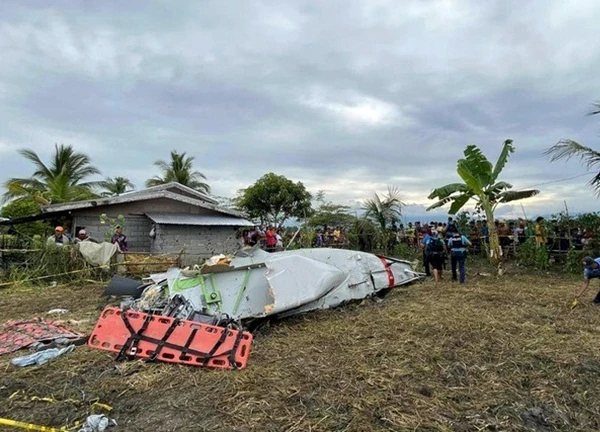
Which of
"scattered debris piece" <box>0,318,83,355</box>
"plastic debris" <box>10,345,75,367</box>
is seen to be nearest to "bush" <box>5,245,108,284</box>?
"scattered debris piece" <box>0,318,83,355</box>

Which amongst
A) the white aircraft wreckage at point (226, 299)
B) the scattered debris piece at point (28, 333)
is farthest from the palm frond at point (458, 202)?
the scattered debris piece at point (28, 333)

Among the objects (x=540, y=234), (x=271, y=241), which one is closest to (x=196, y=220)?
(x=271, y=241)

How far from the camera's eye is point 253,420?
3.40 meters

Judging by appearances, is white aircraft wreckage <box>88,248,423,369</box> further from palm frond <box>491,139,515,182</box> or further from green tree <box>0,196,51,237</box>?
green tree <box>0,196,51,237</box>

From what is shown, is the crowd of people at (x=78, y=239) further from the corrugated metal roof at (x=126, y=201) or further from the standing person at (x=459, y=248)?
the standing person at (x=459, y=248)

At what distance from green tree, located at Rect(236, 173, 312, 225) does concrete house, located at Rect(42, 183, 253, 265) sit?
11.2 metres

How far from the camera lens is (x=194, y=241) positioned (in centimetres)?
1661

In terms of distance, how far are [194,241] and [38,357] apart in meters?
11.8

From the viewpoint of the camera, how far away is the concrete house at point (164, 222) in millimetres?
15382

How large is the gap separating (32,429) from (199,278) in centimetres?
362

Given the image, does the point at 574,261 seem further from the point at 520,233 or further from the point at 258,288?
the point at 258,288

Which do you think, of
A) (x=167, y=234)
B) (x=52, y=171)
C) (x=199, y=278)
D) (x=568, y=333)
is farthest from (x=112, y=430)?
(x=52, y=171)

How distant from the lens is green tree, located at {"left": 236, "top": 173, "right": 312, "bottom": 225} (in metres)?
29.1

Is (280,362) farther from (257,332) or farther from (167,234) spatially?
(167,234)
